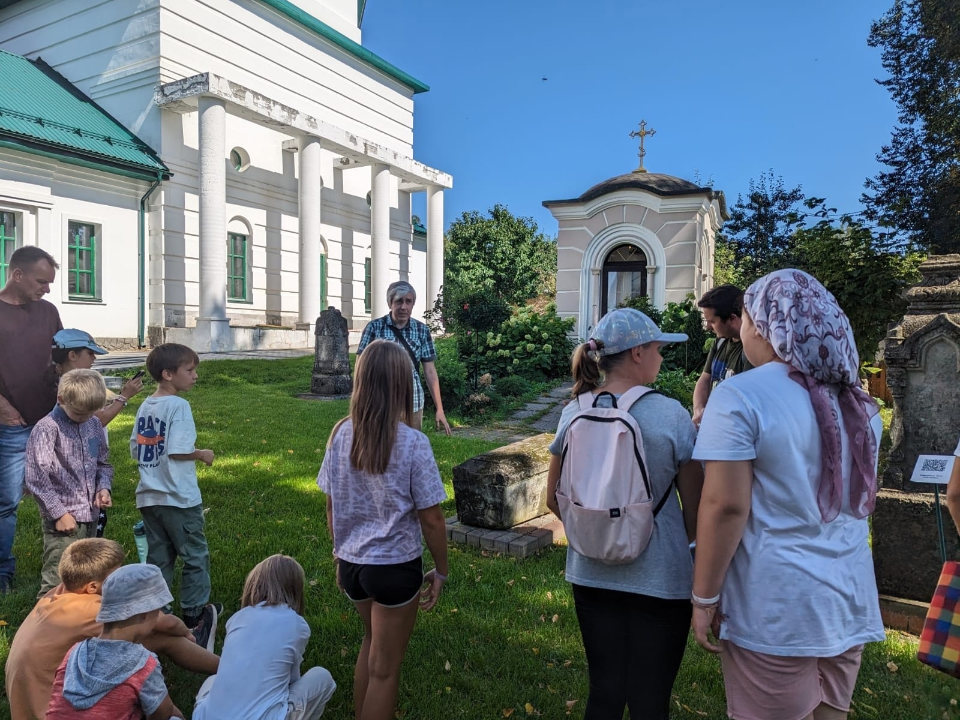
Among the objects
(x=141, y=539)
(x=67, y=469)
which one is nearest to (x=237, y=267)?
(x=67, y=469)

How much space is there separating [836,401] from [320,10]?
28815mm

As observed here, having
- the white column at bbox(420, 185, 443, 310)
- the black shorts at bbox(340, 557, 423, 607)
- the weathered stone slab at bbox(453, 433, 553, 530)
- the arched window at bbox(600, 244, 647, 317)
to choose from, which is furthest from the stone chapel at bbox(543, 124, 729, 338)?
the black shorts at bbox(340, 557, 423, 607)

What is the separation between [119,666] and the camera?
90.7 inches

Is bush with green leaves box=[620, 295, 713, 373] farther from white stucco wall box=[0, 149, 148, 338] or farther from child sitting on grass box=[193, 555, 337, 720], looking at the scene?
white stucco wall box=[0, 149, 148, 338]

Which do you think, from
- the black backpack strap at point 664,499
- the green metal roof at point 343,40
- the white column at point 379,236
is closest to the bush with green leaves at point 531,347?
the white column at point 379,236

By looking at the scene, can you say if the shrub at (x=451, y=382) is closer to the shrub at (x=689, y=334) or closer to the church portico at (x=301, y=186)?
the shrub at (x=689, y=334)

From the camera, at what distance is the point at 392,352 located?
100 inches

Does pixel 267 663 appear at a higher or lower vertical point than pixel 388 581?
lower

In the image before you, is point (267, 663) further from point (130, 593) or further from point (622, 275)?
point (622, 275)

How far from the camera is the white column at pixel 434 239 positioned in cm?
2684

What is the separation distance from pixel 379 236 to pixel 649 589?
23217 mm

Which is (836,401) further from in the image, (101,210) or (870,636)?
(101,210)

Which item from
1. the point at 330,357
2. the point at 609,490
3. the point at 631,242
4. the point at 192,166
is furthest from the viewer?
the point at 192,166

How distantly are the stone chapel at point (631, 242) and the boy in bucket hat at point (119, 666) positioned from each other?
45.0 ft
